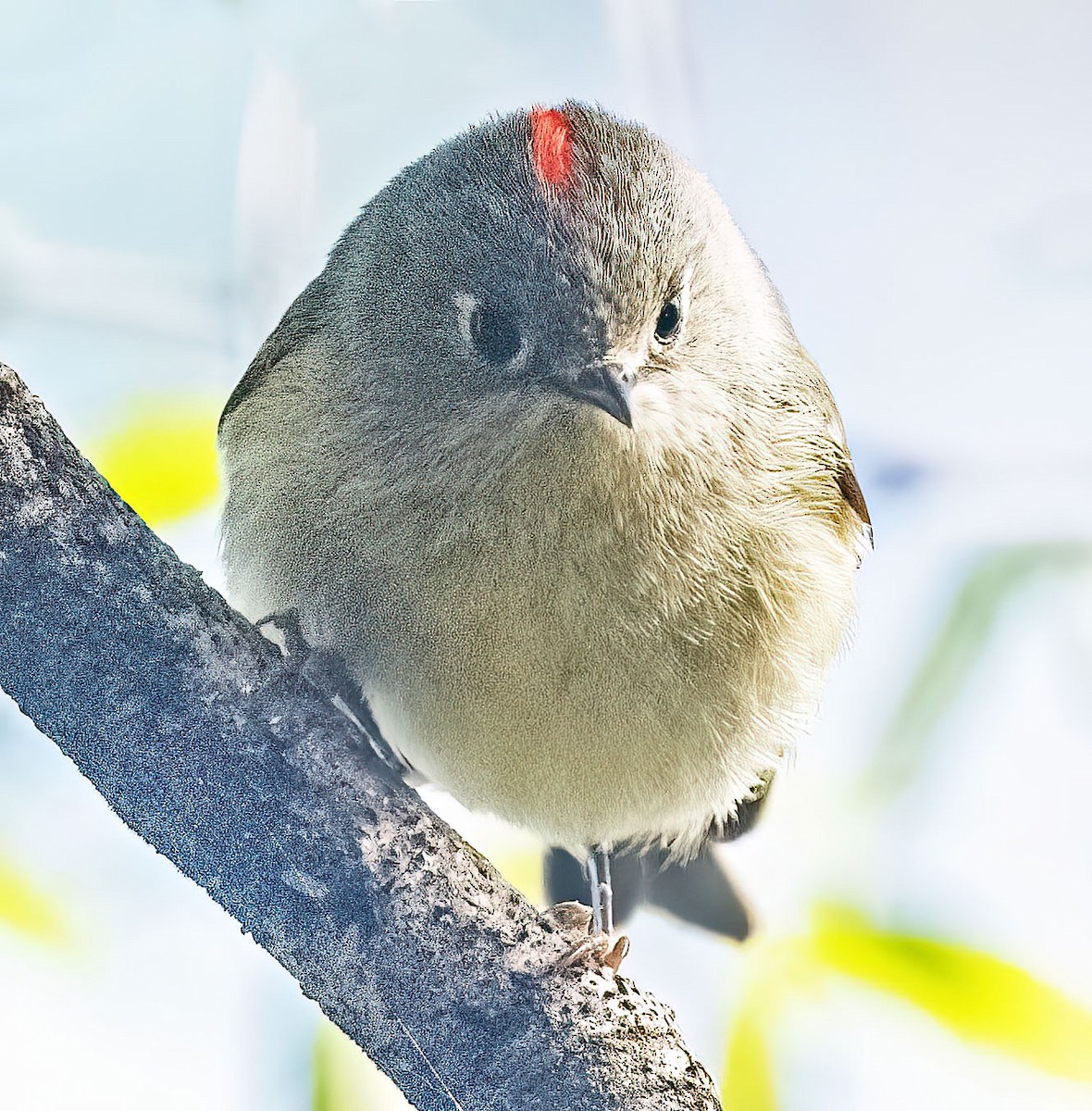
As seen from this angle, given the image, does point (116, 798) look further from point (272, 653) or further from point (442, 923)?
point (442, 923)

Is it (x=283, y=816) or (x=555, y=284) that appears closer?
(x=283, y=816)

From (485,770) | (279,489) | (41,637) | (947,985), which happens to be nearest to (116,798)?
(41,637)

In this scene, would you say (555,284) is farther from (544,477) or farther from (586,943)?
(586,943)

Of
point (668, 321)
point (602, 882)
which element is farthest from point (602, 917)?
point (668, 321)

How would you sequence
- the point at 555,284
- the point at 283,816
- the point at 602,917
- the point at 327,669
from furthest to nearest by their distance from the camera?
the point at 602,917 → the point at 327,669 → the point at 555,284 → the point at 283,816

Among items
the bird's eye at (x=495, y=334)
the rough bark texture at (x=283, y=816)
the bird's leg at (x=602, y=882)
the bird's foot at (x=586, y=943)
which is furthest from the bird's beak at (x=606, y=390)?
the bird's leg at (x=602, y=882)

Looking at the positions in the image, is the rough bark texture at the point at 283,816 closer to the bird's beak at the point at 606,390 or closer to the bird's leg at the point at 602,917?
the bird's leg at the point at 602,917

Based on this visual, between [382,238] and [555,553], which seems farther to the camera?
[382,238]
